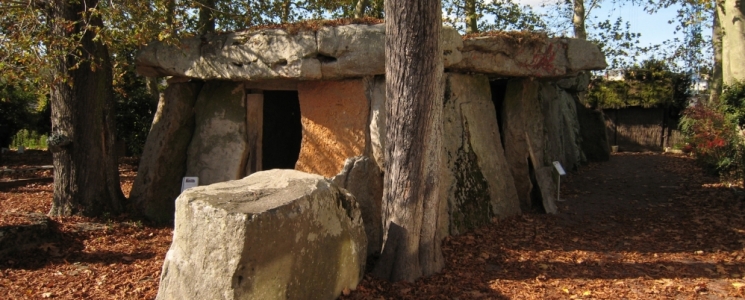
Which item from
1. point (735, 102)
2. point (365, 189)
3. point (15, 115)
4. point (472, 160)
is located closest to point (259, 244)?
point (365, 189)

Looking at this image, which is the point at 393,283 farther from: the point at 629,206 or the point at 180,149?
the point at 629,206

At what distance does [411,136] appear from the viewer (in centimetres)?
523

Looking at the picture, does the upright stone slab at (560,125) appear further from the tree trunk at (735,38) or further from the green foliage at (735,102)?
the tree trunk at (735,38)

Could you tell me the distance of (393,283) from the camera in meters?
5.32

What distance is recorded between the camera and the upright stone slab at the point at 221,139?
8164mm

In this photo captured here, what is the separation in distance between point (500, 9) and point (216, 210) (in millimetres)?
13919

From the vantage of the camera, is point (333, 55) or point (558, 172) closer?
point (333, 55)

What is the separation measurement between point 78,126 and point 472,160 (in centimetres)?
486

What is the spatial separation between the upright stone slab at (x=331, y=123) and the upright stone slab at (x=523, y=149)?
2790mm

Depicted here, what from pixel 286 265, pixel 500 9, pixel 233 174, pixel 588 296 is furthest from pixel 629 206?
pixel 500 9

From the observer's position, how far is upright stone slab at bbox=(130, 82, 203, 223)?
8.10 metres

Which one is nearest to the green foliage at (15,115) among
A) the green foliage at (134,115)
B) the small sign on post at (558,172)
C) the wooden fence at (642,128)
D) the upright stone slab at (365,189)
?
the green foliage at (134,115)

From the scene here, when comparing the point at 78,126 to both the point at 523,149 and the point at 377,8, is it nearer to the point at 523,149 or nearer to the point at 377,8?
the point at 523,149

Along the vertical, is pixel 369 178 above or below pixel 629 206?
above
